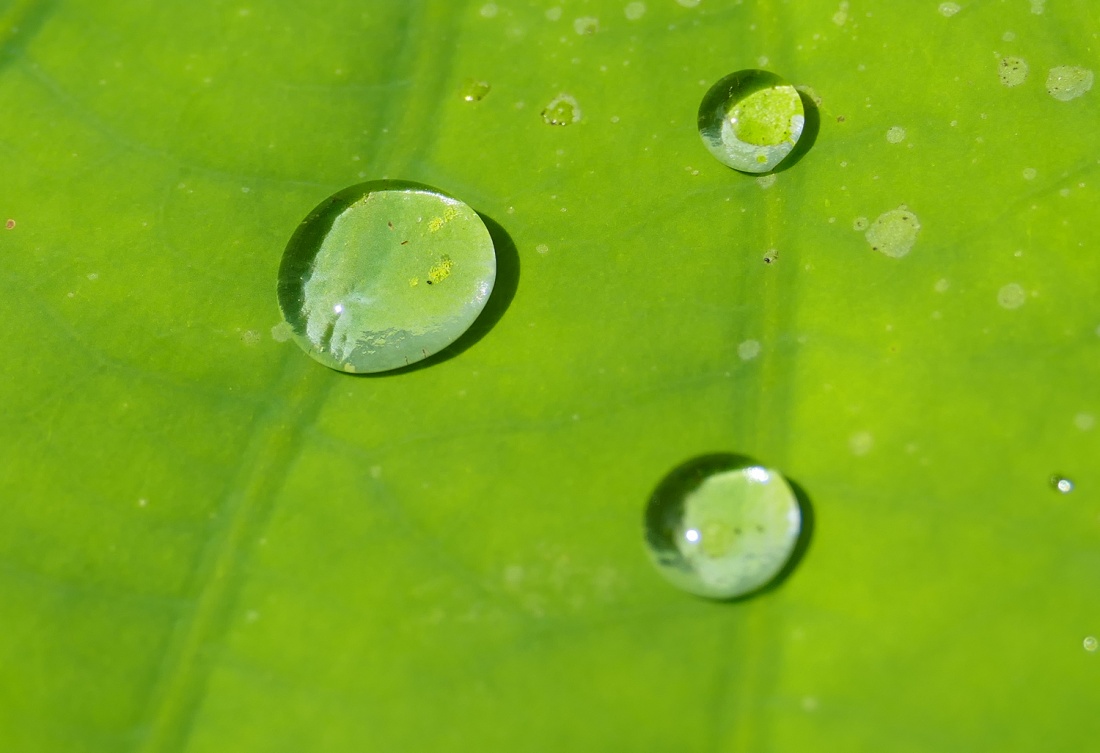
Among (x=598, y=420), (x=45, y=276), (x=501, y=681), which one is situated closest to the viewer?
(x=501, y=681)

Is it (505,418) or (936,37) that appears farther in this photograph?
(936,37)

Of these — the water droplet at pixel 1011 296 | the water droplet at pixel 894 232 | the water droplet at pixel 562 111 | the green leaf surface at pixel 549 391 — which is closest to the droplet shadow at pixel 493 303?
the green leaf surface at pixel 549 391

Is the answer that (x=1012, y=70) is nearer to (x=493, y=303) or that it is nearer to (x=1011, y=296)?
(x=1011, y=296)

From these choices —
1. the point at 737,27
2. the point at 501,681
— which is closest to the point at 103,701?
the point at 501,681

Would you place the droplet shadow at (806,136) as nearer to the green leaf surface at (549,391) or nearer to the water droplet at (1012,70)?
the green leaf surface at (549,391)

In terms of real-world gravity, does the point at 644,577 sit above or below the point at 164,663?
above

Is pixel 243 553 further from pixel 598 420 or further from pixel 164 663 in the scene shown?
pixel 598 420
